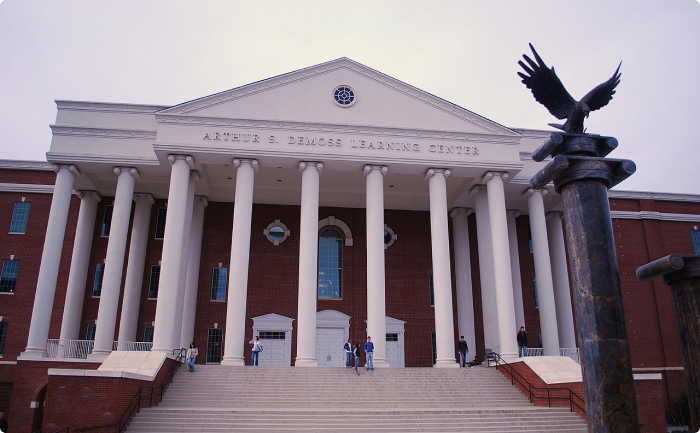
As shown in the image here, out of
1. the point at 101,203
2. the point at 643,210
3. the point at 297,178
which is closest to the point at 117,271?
the point at 101,203

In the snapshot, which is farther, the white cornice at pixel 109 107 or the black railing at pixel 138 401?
the white cornice at pixel 109 107

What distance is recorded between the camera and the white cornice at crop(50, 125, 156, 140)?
93.7 feet

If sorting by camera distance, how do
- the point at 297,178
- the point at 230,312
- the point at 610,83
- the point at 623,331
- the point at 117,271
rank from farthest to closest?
the point at 297,178, the point at 117,271, the point at 230,312, the point at 610,83, the point at 623,331

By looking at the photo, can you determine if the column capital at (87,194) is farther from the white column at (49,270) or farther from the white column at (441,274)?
the white column at (441,274)

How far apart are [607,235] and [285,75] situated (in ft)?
70.2

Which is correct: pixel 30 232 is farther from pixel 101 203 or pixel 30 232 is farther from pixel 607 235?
pixel 607 235

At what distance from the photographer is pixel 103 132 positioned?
94.5ft

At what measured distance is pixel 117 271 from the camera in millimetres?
27000

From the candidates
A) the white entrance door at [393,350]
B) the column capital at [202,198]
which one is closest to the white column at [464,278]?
the white entrance door at [393,350]

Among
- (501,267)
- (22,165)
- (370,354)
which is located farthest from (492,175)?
(22,165)

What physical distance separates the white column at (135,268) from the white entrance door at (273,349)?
6.76 m

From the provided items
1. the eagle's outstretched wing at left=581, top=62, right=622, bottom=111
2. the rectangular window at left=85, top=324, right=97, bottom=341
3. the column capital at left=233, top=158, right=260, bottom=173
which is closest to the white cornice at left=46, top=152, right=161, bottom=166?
the column capital at left=233, top=158, right=260, bottom=173

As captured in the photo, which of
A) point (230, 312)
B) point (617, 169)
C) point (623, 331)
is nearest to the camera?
point (623, 331)

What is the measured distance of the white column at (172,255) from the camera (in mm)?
24641
